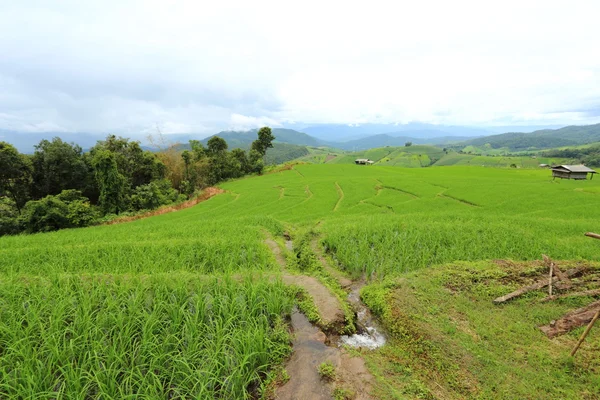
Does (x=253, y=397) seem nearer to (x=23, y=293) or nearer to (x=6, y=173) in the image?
(x=23, y=293)

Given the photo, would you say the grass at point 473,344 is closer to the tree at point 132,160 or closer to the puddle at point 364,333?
the puddle at point 364,333

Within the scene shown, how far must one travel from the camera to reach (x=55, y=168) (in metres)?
27.4

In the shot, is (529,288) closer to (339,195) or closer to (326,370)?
(326,370)

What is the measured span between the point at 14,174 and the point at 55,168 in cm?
338

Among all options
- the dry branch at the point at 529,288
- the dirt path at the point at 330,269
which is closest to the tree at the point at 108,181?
the dirt path at the point at 330,269

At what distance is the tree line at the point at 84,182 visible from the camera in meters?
19.2

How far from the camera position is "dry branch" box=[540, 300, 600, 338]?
14.6 feet

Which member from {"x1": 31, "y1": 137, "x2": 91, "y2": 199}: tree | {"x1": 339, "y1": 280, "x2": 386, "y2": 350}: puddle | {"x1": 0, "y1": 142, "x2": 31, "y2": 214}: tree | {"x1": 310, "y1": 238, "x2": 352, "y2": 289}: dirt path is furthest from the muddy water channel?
{"x1": 31, "y1": 137, "x2": 91, "y2": 199}: tree

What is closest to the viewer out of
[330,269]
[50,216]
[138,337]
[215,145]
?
[138,337]

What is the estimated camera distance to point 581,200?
52.3 ft

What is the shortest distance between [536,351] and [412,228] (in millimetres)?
5911

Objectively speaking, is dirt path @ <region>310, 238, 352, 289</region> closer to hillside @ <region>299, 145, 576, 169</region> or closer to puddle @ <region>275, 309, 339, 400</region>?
puddle @ <region>275, 309, 339, 400</region>

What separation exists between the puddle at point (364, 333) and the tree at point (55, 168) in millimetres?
35254

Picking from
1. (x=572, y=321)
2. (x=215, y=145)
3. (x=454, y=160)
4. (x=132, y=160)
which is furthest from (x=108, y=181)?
(x=454, y=160)
